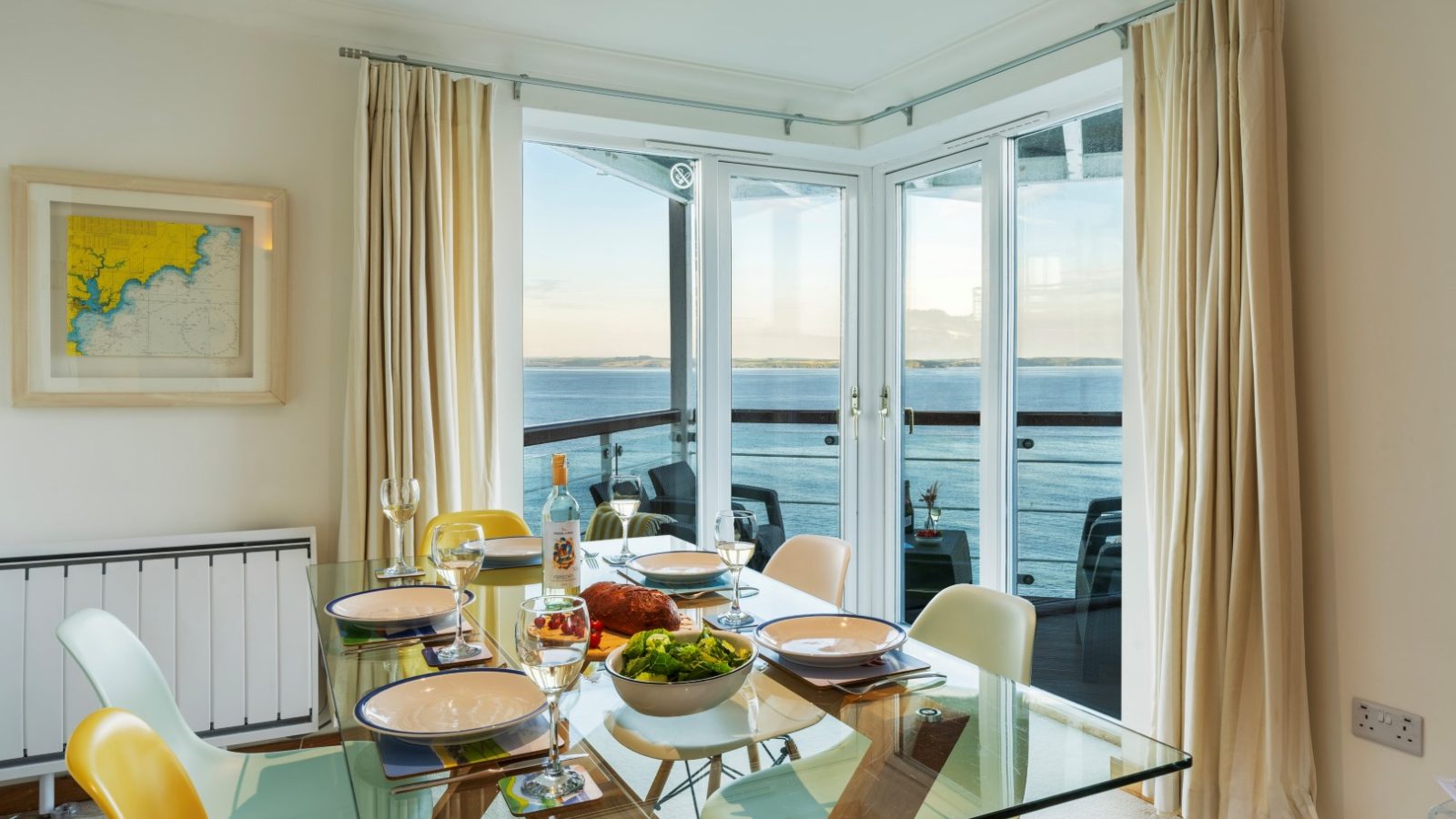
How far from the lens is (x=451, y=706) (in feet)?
4.46

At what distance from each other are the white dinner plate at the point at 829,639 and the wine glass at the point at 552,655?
1.66ft

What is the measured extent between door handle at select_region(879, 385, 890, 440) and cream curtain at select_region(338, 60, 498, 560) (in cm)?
188

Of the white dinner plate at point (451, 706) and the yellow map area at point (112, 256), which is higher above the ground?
the yellow map area at point (112, 256)

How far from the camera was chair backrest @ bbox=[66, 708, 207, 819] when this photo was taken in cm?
115

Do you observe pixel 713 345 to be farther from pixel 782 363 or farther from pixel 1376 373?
pixel 1376 373

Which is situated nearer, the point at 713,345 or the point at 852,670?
the point at 852,670

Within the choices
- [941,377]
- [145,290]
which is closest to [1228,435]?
[941,377]

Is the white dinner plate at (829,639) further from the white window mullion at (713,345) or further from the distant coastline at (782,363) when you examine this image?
the white window mullion at (713,345)

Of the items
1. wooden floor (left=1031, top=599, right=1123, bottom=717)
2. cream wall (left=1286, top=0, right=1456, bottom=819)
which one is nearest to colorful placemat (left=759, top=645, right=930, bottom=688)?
cream wall (left=1286, top=0, right=1456, bottom=819)

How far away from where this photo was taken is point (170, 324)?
293 cm

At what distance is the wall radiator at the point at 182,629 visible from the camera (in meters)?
2.69

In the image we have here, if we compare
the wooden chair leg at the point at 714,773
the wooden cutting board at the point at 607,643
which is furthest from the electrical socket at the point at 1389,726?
the wooden chair leg at the point at 714,773

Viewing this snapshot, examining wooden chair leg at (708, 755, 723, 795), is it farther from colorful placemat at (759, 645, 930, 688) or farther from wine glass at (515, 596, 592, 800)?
colorful placemat at (759, 645, 930, 688)

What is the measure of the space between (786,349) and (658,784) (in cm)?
328
